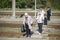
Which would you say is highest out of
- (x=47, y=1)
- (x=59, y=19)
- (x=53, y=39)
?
(x=47, y=1)

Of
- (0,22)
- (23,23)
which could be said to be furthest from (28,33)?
(0,22)

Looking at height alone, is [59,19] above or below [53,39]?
above

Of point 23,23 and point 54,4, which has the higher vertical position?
point 54,4

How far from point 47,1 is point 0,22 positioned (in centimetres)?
57

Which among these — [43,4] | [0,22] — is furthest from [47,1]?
[0,22]

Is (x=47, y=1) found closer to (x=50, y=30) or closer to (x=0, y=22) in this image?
(x=50, y=30)

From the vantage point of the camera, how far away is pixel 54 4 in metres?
3.09

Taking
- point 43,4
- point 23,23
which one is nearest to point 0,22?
point 23,23

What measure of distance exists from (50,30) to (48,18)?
14 cm

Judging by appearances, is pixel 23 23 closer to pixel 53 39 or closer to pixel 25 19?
pixel 25 19

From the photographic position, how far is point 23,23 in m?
3.12

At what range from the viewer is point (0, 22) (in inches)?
122

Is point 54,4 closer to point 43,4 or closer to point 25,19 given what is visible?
point 43,4

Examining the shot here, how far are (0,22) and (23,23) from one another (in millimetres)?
253
